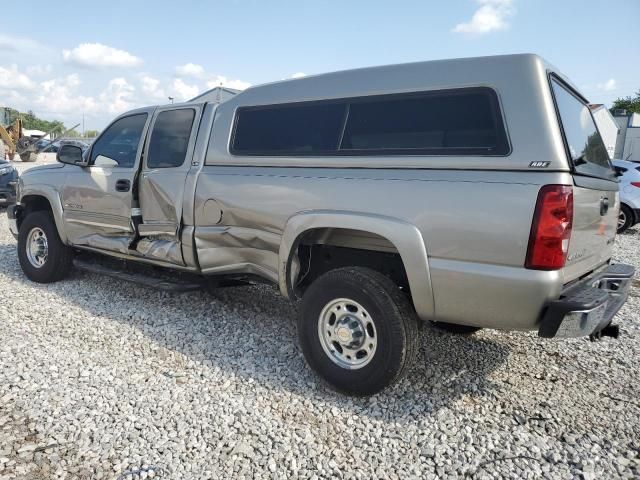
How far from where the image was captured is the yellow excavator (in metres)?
25.7

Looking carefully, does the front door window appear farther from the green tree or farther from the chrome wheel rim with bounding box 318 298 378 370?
the green tree

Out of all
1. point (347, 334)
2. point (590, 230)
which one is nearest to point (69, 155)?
point (347, 334)

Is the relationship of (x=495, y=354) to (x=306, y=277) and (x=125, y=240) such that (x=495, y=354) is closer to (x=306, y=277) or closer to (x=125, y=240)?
(x=306, y=277)

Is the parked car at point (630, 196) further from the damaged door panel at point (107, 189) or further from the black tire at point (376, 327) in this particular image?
the damaged door panel at point (107, 189)

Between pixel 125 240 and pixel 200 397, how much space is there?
85.6 inches

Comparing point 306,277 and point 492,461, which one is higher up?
point 306,277

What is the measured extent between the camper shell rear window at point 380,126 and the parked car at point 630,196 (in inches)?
357

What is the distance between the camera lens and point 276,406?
3.18m

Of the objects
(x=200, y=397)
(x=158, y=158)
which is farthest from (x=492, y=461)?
(x=158, y=158)

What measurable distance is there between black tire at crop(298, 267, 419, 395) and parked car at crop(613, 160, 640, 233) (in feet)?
Answer: 30.6

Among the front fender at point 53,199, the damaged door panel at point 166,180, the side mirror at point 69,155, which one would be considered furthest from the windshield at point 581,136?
the front fender at point 53,199

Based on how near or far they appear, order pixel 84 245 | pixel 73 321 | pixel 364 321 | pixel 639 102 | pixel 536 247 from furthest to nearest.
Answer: pixel 639 102
pixel 84 245
pixel 73 321
pixel 364 321
pixel 536 247

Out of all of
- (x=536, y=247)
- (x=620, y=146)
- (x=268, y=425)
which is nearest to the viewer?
(x=536, y=247)

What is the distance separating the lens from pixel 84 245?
5.29 m
